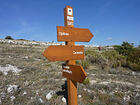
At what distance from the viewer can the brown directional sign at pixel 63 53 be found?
7.50 feet

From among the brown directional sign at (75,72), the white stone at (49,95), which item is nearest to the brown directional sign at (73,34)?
the brown directional sign at (75,72)

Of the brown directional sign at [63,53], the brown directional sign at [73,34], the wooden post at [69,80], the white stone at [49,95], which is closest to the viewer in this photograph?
the brown directional sign at [63,53]

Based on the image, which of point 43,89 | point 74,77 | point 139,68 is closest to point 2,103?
point 43,89

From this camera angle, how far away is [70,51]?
2.49 m

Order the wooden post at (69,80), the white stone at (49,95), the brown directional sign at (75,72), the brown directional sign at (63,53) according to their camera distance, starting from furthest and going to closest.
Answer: the white stone at (49,95)
the wooden post at (69,80)
the brown directional sign at (63,53)
the brown directional sign at (75,72)

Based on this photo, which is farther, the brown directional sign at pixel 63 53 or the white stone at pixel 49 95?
the white stone at pixel 49 95

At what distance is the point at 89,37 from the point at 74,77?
3.99 feet

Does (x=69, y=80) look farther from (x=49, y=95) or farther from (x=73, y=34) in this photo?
(x=49, y=95)

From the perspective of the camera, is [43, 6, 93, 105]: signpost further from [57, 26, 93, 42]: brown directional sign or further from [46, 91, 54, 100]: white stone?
[46, 91, 54, 100]: white stone

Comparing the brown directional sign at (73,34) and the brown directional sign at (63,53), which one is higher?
the brown directional sign at (73,34)

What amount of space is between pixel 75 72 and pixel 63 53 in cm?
54

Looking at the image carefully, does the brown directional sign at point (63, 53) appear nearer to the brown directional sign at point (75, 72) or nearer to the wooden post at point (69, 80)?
the wooden post at point (69, 80)

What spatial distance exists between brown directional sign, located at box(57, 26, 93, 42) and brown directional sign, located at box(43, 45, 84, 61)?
22 cm

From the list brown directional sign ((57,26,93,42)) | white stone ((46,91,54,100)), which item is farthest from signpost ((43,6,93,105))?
white stone ((46,91,54,100))
